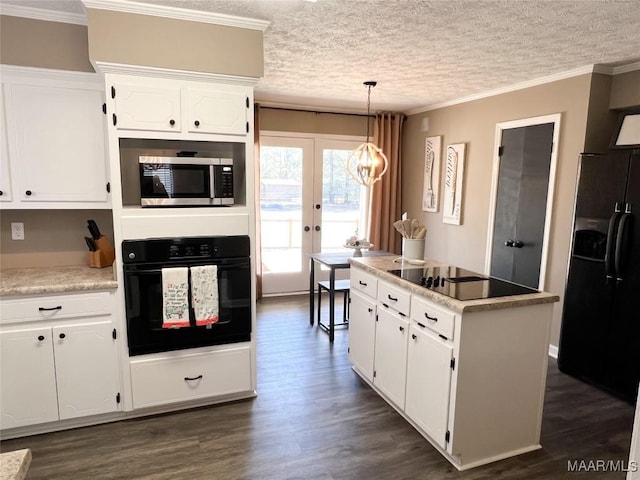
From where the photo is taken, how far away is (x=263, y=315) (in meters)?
4.82

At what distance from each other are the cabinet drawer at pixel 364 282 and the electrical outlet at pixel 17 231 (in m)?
2.40

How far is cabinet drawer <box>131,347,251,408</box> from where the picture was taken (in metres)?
2.64

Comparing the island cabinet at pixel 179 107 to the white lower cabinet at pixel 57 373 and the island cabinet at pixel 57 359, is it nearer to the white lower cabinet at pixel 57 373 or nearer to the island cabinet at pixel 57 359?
the island cabinet at pixel 57 359

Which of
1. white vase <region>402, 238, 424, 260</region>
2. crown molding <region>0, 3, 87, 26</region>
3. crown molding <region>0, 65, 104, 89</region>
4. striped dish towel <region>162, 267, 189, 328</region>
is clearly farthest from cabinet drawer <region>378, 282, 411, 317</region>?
crown molding <region>0, 3, 87, 26</region>

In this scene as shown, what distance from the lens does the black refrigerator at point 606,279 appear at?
2.93 m

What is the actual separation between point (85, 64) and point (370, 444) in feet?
10.0

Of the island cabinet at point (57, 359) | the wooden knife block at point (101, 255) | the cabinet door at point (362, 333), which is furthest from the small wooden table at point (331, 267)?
the island cabinet at point (57, 359)

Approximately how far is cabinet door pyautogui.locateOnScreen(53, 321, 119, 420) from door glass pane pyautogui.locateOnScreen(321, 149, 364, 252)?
355 cm

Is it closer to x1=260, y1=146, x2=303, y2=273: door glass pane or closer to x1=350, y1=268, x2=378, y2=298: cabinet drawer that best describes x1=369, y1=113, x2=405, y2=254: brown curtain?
x1=260, y1=146, x2=303, y2=273: door glass pane

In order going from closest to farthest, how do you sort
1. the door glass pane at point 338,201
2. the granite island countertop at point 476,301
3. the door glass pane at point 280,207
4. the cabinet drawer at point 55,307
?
the granite island countertop at point 476,301, the cabinet drawer at point 55,307, the door glass pane at point 280,207, the door glass pane at point 338,201

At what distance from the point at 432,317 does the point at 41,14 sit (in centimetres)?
306

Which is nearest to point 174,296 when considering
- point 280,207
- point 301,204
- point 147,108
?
point 147,108

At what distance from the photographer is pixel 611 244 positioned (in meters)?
3.01

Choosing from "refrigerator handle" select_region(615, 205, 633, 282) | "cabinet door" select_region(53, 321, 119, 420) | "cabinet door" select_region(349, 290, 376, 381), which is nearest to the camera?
"cabinet door" select_region(53, 321, 119, 420)
